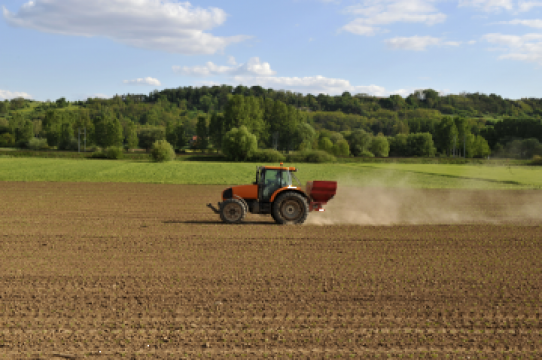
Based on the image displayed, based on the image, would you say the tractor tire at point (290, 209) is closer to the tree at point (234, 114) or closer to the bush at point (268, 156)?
the bush at point (268, 156)

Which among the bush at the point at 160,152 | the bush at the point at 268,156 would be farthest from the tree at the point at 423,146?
the bush at the point at 160,152

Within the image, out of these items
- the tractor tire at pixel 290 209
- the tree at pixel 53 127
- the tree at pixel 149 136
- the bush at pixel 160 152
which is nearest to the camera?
the tractor tire at pixel 290 209

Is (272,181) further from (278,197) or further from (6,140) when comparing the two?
(6,140)

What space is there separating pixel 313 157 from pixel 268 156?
8277mm

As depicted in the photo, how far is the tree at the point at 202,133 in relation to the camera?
127 m

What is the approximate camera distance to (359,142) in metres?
131

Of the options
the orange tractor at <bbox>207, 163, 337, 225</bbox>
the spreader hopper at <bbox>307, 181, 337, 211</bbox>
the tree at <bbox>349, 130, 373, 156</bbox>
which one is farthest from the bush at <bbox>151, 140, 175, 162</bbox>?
the tree at <bbox>349, 130, 373, 156</bbox>

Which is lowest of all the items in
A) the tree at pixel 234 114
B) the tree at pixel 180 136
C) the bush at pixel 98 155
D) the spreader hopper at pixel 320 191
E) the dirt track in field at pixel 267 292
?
the dirt track in field at pixel 267 292

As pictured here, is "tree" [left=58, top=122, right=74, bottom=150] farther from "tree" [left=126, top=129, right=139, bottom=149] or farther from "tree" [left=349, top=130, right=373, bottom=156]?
"tree" [left=349, top=130, right=373, bottom=156]

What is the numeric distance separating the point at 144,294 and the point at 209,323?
1.95 meters

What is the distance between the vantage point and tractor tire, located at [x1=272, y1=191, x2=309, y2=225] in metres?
16.2

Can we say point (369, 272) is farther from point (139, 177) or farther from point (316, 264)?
point (139, 177)

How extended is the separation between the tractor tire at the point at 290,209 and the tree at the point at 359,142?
112789 mm

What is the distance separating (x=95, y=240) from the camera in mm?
13773
